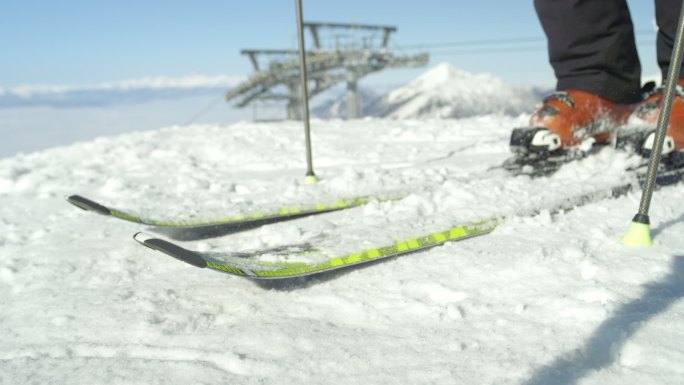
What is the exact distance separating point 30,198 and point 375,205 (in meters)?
2.02

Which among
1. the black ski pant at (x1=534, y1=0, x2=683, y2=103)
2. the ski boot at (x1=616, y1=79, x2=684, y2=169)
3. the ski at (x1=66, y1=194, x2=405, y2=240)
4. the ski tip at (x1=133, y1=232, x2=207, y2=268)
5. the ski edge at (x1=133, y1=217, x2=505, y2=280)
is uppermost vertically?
the black ski pant at (x1=534, y1=0, x2=683, y2=103)

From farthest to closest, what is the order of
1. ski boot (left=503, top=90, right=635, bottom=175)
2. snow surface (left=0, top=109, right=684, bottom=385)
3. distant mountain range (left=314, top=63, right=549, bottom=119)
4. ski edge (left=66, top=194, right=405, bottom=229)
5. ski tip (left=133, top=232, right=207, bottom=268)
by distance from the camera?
distant mountain range (left=314, top=63, right=549, bottom=119) < ski boot (left=503, top=90, right=635, bottom=175) < ski edge (left=66, top=194, right=405, bottom=229) < ski tip (left=133, top=232, right=207, bottom=268) < snow surface (left=0, top=109, right=684, bottom=385)

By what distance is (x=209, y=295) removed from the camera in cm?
117

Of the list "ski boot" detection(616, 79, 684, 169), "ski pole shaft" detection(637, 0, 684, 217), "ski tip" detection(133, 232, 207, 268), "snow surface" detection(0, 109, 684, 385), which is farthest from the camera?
"ski boot" detection(616, 79, 684, 169)

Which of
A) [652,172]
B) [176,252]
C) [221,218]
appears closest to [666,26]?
[652,172]

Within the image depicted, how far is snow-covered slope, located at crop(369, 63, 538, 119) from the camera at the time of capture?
82.8 feet

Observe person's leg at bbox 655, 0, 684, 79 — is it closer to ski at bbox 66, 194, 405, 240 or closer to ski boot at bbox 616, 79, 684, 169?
ski boot at bbox 616, 79, 684, 169

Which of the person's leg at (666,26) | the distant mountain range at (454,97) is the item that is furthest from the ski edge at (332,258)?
the distant mountain range at (454,97)

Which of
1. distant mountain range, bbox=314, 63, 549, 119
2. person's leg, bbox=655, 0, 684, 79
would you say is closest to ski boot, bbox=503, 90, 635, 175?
person's leg, bbox=655, 0, 684, 79

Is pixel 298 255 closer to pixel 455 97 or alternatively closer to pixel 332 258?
pixel 332 258

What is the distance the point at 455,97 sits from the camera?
1011 inches

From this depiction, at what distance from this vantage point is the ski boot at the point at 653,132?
76.1 inches

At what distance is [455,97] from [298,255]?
2582 cm

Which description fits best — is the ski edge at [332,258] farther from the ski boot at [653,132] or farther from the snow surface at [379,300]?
the ski boot at [653,132]
